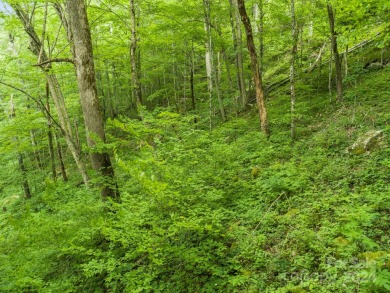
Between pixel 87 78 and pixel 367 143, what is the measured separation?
245 inches

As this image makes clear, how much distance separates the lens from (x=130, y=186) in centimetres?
692

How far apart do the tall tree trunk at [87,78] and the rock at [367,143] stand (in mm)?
5415

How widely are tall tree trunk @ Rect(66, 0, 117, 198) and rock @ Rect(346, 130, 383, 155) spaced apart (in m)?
5.42

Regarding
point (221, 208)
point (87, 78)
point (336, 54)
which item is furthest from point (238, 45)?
point (221, 208)

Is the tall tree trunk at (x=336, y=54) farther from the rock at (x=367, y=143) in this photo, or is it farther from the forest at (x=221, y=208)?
the rock at (x=367, y=143)

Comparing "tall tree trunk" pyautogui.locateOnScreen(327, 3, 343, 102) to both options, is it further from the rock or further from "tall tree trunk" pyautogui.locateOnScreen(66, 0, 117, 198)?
"tall tree trunk" pyautogui.locateOnScreen(66, 0, 117, 198)

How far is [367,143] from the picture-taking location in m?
Answer: 5.98

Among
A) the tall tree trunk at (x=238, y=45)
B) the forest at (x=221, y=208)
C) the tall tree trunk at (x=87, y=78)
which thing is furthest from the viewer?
the tall tree trunk at (x=238, y=45)

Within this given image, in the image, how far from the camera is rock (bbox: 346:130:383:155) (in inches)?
233

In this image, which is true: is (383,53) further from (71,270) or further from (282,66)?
(71,270)

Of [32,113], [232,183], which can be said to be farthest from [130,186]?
[32,113]

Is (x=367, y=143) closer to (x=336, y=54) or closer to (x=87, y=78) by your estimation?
(x=336, y=54)

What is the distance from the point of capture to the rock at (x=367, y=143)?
592 centimetres

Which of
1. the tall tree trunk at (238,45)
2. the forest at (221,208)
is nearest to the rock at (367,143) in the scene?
the forest at (221,208)
